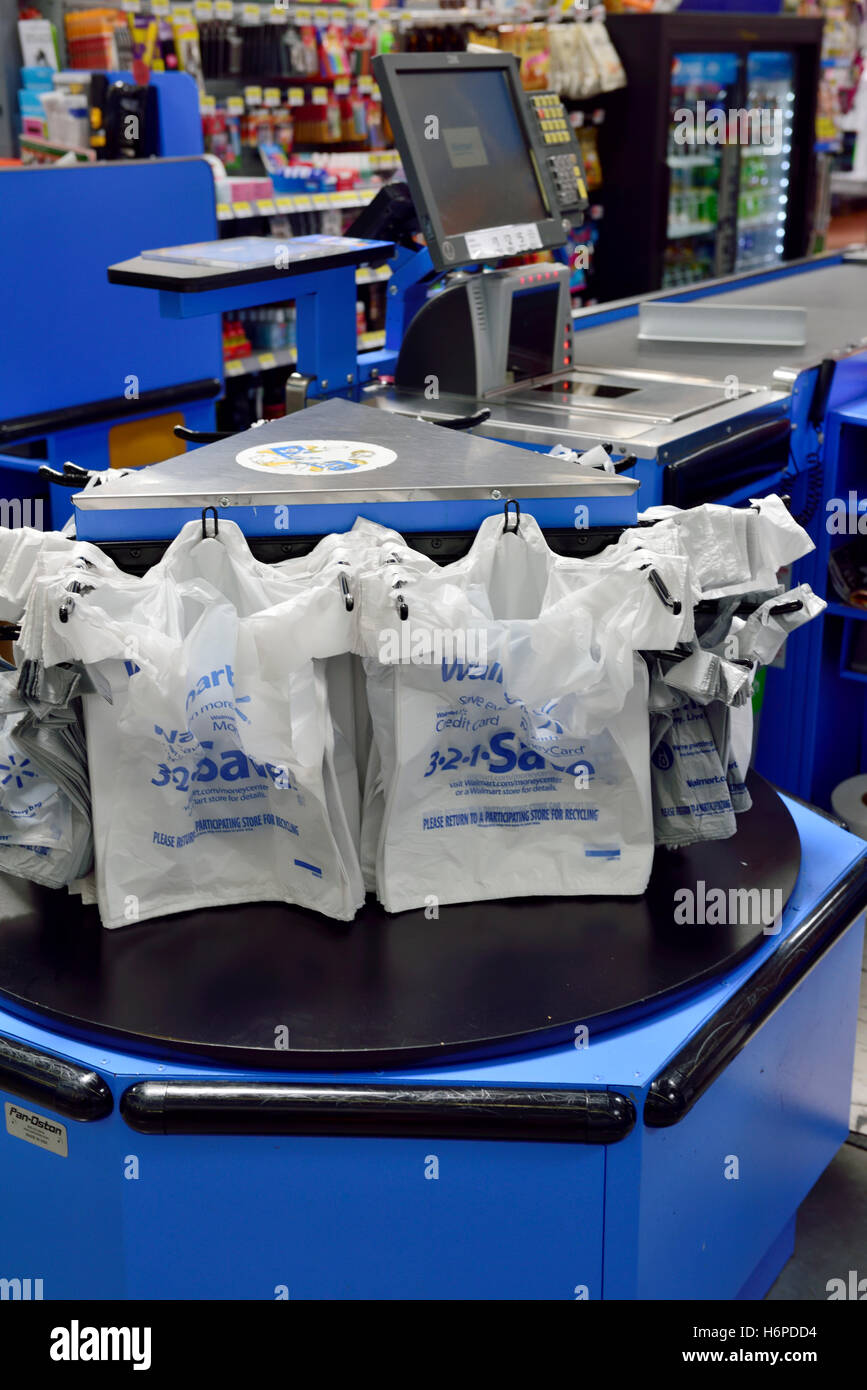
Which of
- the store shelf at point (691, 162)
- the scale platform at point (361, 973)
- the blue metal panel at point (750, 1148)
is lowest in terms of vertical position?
the blue metal panel at point (750, 1148)

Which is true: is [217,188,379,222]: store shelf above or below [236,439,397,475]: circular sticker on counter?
above

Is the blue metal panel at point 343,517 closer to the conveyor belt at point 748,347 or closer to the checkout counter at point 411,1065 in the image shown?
the checkout counter at point 411,1065

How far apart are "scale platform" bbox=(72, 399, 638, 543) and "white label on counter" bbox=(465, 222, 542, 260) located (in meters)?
1.12

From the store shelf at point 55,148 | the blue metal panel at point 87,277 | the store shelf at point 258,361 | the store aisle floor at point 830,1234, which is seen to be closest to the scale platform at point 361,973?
the store aisle floor at point 830,1234

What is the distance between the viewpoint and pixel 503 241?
2.97 metres

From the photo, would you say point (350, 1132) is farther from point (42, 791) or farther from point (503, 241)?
point (503, 241)

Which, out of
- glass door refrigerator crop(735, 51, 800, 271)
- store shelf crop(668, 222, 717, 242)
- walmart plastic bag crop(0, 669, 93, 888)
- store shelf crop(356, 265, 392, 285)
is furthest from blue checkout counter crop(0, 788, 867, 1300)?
glass door refrigerator crop(735, 51, 800, 271)

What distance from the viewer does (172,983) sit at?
171 centimetres

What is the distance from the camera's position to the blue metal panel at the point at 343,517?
1700 mm

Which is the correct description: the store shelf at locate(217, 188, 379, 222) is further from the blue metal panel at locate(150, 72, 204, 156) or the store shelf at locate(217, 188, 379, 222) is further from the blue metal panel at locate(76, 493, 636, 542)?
the blue metal panel at locate(76, 493, 636, 542)

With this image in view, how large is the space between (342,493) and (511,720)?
0.36 meters

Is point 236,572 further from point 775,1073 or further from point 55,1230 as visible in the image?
point 775,1073

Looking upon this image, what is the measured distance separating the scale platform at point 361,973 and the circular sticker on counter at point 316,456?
59 cm

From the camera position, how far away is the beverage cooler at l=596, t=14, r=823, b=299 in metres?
7.17
